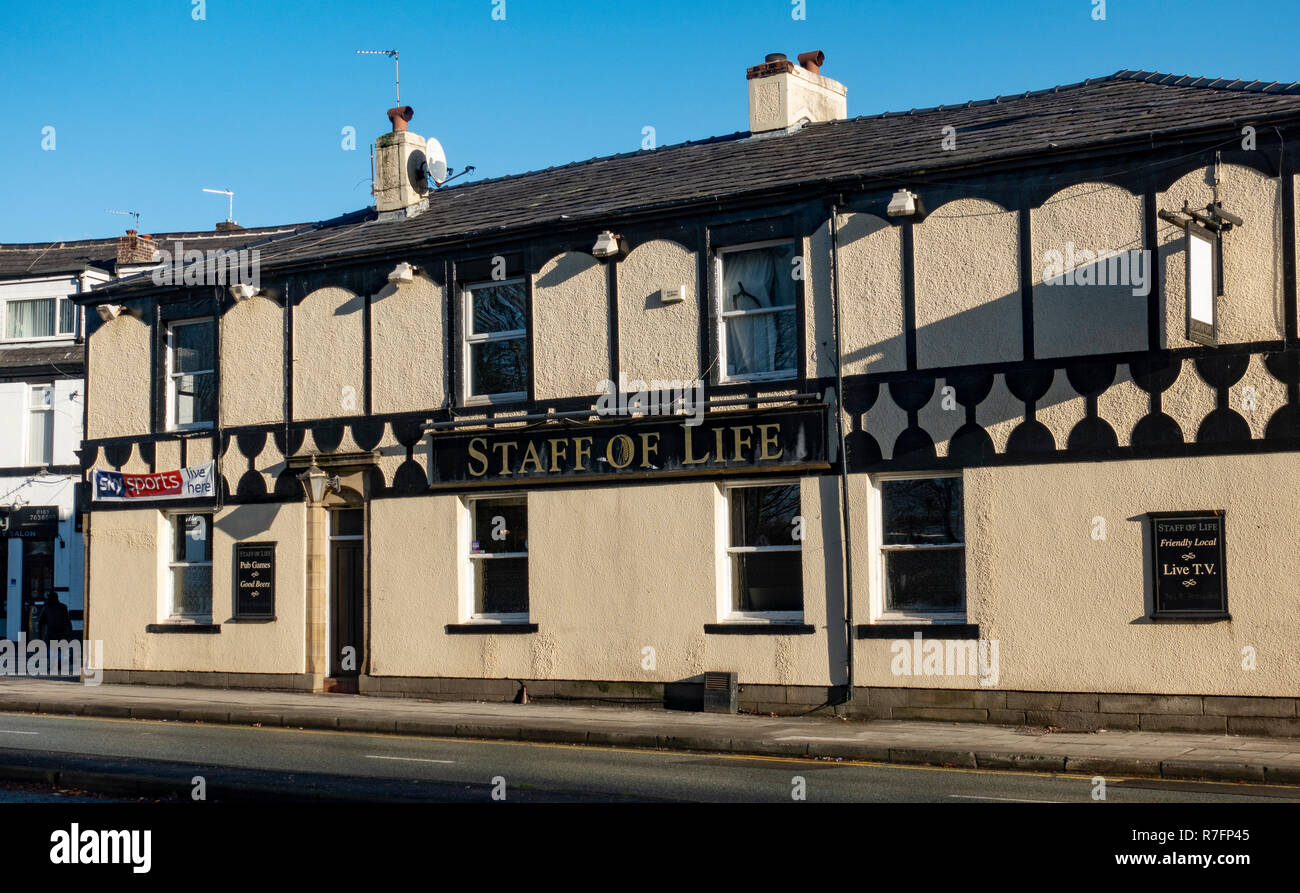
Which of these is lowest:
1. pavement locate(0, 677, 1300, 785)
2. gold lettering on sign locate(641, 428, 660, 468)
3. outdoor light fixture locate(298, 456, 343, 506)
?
pavement locate(0, 677, 1300, 785)

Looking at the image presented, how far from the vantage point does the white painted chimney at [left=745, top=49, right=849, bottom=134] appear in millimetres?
21844

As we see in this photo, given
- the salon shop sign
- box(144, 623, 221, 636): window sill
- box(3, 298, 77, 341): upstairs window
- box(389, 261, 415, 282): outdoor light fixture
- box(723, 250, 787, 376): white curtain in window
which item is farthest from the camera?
box(3, 298, 77, 341): upstairs window

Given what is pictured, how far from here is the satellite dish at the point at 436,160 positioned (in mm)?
24078

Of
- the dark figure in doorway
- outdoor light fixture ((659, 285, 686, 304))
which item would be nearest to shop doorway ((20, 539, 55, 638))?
the dark figure in doorway

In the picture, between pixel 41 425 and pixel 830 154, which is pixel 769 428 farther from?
pixel 41 425

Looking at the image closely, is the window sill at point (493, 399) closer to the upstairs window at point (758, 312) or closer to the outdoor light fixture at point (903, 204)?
the upstairs window at point (758, 312)

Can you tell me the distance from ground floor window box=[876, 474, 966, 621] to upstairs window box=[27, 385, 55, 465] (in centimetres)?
2672

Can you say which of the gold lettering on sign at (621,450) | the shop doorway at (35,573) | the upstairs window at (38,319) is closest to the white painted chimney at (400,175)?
the gold lettering on sign at (621,450)

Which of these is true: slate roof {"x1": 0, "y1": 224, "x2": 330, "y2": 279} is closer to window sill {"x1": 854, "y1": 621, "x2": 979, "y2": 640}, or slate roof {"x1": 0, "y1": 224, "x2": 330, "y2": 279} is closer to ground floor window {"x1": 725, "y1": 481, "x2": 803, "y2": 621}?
ground floor window {"x1": 725, "y1": 481, "x2": 803, "y2": 621}

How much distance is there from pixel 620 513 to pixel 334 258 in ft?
21.0

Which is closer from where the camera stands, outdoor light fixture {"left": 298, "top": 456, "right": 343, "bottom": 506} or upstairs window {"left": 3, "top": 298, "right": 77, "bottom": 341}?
outdoor light fixture {"left": 298, "top": 456, "right": 343, "bottom": 506}

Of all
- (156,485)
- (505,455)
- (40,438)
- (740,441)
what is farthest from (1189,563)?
(40,438)
